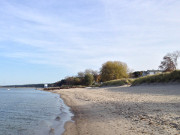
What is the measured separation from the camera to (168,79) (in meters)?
28.3

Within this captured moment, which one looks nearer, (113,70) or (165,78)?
(165,78)

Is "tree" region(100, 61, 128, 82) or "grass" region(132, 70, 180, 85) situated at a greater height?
"tree" region(100, 61, 128, 82)

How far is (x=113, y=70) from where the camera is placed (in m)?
70.0

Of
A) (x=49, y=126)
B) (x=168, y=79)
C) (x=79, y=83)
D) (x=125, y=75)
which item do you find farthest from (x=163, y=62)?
(x=49, y=126)

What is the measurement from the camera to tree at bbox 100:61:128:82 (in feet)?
229

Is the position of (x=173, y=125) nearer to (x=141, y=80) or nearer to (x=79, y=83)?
(x=141, y=80)

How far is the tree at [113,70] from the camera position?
229 ft

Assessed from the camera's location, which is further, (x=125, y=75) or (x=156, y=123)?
(x=125, y=75)

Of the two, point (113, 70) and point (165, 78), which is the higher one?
point (113, 70)

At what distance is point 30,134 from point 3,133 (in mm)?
1461

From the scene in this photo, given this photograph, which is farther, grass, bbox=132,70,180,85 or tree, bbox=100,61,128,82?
tree, bbox=100,61,128,82

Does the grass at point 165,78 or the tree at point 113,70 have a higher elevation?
the tree at point 113,70

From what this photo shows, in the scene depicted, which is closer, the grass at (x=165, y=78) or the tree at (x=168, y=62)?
the grass at (x=165, y=78)

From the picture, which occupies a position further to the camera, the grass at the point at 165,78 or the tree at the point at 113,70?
the tree at the point at 113,70
